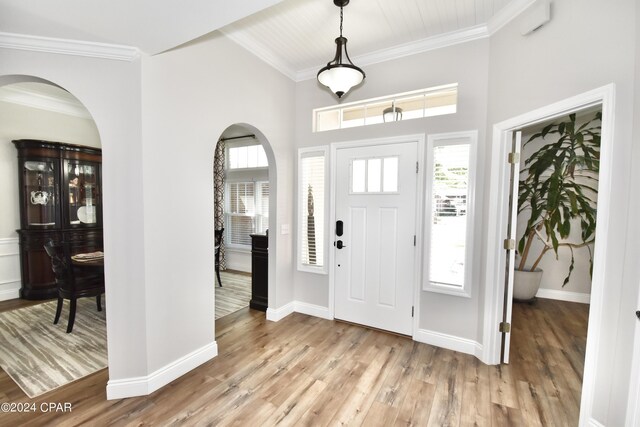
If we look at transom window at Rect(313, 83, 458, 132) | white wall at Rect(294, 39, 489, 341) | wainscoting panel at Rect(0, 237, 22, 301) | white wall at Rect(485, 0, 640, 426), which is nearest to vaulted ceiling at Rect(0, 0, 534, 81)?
white wall at Rect(294, 39, 489, 341)

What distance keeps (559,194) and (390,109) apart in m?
2.31

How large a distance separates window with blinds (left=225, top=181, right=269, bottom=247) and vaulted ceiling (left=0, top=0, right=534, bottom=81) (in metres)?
2.83

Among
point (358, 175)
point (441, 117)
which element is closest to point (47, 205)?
point (358, 175)

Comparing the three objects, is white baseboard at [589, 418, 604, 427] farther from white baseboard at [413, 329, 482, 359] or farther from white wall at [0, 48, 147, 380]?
white wall at [0, 48, 147, 380]

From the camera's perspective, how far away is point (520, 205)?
13.5 feet

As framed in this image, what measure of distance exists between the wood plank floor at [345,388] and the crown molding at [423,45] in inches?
120

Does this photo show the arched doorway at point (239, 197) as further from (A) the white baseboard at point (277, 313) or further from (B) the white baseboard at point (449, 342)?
(B) the white baseboard at point (449, 342)

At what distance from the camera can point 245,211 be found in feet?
20.0

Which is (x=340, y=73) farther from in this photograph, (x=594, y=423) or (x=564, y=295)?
(x=564, y=295)

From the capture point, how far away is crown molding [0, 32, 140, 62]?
6.12ft

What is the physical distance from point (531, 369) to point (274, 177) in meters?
3.21

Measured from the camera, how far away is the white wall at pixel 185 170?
220 centimetres

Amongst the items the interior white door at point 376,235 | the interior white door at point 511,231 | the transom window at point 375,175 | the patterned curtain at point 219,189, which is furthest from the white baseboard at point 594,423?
the patterned curtain at point 219,189

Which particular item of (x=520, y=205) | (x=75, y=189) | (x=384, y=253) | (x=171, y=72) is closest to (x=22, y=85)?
(x=75, y=189)
